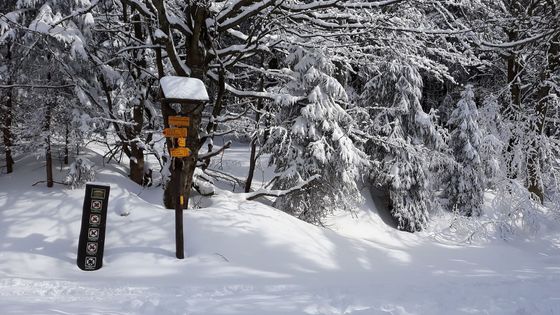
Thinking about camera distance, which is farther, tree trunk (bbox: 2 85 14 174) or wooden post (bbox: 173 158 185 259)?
tree trunk (bbox: 2 85 14 174)

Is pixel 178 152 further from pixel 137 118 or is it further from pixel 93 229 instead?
pixel 137 118

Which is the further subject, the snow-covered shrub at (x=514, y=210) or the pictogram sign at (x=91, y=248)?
the snow-covered shrub at (x=514, y=210)

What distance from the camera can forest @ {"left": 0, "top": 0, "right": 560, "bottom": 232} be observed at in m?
9.01

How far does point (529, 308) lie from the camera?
18.5 ft

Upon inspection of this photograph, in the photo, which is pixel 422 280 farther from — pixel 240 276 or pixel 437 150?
pixel 437 150

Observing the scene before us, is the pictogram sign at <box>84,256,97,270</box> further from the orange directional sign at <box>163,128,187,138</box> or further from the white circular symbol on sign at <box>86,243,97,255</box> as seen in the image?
the orange directional sign at <box>163,128,187,138</box>

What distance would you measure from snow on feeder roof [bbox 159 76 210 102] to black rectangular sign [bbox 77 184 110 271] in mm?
1831

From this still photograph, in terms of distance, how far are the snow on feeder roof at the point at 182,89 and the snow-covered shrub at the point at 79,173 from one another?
4.35 m

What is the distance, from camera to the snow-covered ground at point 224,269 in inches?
217

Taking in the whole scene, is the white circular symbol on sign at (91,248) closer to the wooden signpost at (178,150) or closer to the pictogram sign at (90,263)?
the pictogram sign at (90,263)

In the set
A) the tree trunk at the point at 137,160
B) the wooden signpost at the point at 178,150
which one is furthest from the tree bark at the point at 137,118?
the wooden signpost at the point at 178,150

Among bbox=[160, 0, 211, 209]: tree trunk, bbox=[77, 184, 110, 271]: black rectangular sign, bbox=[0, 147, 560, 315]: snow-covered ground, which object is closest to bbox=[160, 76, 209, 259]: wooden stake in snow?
bbox=[0, 147, 560, 315]: snow-covered ground

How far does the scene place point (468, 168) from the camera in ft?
57.3

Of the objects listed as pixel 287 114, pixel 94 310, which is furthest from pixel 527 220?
pixel 94 310
